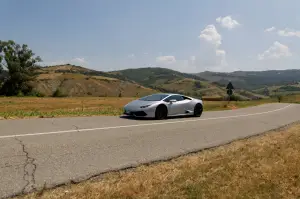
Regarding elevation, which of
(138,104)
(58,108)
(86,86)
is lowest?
(58,108)

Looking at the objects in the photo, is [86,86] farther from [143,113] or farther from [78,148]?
[78,148]

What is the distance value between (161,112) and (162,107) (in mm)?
235

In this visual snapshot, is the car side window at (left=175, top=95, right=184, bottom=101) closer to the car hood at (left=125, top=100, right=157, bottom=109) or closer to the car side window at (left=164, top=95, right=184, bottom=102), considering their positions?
the car side window at (left=164, top=95, right=184, bottom=102)

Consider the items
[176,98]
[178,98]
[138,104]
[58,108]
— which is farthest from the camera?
[58,108]

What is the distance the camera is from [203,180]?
14.5ft

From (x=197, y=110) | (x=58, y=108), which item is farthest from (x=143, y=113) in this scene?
(x=58, y=108)

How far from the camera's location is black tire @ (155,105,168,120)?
12.2m

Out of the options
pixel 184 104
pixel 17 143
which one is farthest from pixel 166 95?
pixel 17 143

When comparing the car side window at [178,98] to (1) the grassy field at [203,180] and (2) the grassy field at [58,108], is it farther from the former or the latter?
(1) the grassy field at [203,180]

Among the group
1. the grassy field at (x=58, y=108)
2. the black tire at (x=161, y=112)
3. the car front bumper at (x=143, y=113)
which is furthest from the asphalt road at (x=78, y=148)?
the grassy field at (x=58, y=108)

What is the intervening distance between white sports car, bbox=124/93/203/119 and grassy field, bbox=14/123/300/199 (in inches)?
225

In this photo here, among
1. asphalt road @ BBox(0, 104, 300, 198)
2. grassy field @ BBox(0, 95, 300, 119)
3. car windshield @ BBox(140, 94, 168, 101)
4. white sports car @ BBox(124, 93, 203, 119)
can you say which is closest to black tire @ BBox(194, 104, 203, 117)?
white sports car @ BBox(124, 93, 203, 119)

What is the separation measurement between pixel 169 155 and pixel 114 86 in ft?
357

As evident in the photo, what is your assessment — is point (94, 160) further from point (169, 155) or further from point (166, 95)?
point (166, 95)
